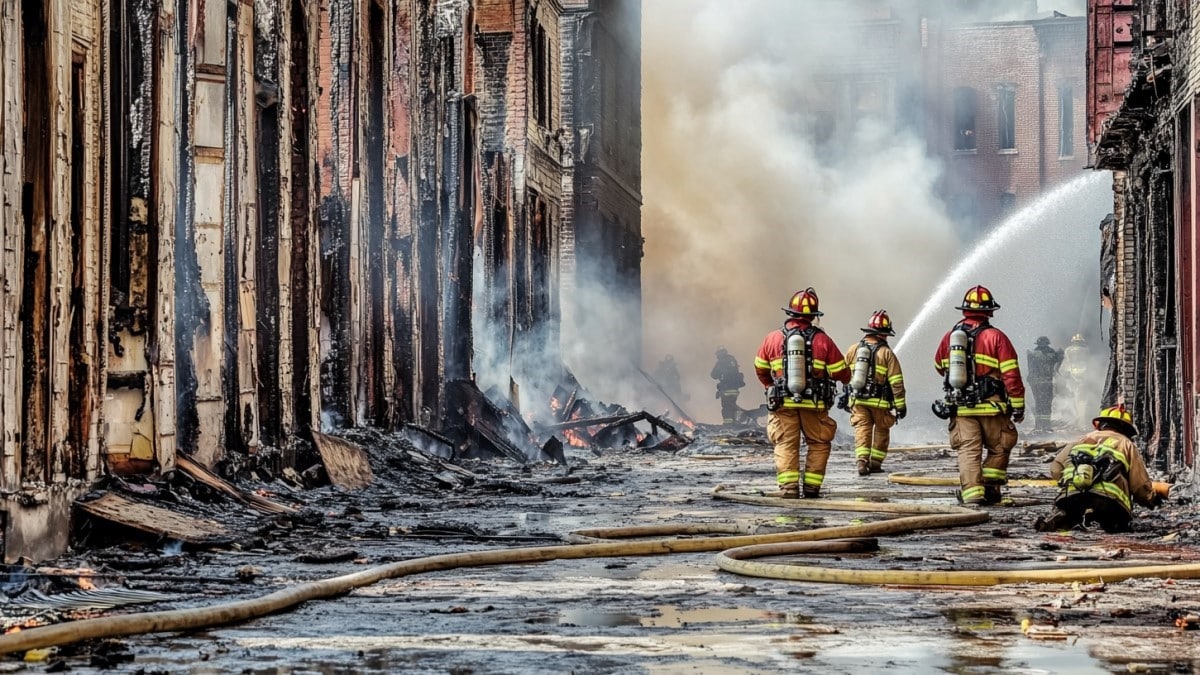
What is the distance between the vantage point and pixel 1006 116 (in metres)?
55.3

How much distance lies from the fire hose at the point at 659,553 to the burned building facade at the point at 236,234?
223cm

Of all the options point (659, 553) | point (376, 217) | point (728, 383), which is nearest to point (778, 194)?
point (728, 383)

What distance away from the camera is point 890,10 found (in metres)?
56.3

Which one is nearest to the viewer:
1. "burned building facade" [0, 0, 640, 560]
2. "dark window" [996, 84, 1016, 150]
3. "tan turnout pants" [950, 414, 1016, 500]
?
"burned building facade" [0, 0, 640, 560]

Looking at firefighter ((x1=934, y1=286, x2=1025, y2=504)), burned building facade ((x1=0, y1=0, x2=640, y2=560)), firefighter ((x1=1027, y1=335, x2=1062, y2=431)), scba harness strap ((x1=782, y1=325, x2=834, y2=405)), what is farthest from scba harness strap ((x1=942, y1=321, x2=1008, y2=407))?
firefighter ((x1=1027, y1=335, x2=1062, y2=431))

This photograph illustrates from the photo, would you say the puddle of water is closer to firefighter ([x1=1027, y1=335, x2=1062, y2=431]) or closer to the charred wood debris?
the charred wood debris

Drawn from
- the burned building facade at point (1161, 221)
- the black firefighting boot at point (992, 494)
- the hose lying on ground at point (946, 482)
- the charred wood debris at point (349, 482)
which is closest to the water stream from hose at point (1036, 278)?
the charred wood debris at point (349, 482)

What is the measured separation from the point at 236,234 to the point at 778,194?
44396 mm

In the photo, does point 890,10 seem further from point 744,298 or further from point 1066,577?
point 1066,577

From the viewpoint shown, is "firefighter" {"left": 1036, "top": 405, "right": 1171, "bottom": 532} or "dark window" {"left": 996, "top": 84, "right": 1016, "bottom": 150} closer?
"firefighter" {"left": 1036, "top": 405, "right": 1171, "bottom": 532}

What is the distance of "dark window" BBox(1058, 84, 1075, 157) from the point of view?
5438cm

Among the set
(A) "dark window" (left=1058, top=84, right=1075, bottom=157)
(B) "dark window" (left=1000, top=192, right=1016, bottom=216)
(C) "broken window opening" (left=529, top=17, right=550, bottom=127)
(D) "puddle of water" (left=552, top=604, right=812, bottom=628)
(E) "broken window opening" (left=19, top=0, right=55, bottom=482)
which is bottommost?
(D) "puddle of water" (left=552, top=604, right=812, bottom=628)

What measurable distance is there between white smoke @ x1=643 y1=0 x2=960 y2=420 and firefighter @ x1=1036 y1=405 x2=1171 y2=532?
146 ft

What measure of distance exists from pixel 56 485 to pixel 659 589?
11.8 ft
